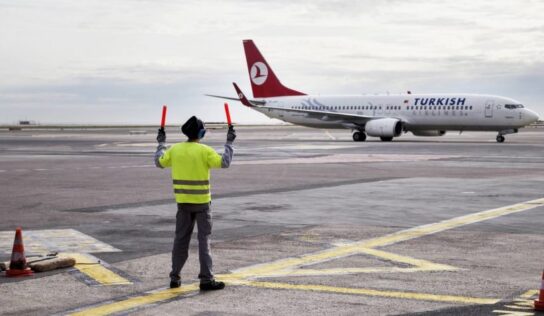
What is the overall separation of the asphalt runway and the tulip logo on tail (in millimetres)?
45910

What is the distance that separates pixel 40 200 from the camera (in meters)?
17.3

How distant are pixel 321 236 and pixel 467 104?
4279 cm

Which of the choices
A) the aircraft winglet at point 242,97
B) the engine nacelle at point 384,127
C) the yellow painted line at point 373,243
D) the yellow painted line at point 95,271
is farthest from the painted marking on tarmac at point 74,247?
the aircraft winglet at point 242,97

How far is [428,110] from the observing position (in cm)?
5484

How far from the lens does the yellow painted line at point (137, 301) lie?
7.23m

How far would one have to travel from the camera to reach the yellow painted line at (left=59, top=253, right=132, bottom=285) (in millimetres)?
8602

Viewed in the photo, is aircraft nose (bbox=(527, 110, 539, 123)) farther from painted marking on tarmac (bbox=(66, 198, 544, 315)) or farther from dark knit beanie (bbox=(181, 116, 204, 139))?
dark knit beanie (bbox=(181, 116, 204, 139))

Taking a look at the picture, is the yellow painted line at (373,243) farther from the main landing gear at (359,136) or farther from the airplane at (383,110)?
the main landing gear at (359,136)

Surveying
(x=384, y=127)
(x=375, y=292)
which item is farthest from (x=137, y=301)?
(x=384, y=127)

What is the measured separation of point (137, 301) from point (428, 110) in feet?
161

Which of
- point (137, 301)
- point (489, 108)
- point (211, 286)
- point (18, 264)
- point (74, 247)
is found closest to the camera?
point (137, 301)

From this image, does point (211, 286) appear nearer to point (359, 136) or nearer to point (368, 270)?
point (368, 270)

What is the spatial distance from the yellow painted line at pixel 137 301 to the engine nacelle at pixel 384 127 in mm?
47121

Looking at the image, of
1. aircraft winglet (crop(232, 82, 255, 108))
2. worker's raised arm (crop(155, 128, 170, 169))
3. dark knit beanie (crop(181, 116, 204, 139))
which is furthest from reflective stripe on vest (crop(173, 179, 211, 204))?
aircraft winglet (crop(232, 82, 255, 108))
